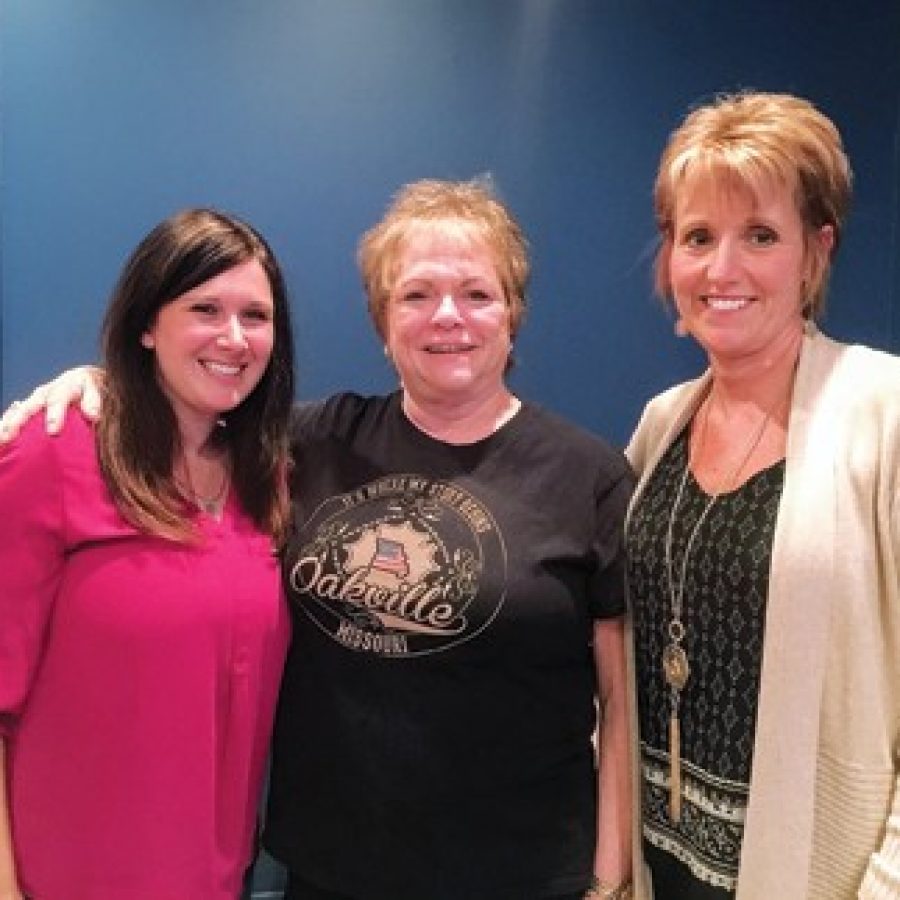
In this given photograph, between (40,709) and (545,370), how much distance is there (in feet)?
4.12

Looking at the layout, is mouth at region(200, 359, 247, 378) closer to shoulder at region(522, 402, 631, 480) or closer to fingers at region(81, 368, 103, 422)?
fingers at region(81, 368, 103, 422)

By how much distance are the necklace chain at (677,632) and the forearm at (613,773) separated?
0.09 metres

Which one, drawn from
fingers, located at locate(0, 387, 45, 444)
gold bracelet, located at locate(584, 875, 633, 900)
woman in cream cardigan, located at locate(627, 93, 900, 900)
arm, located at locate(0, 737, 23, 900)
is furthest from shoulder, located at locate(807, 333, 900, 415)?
arm, located at locate(0, 737, 23, 900)

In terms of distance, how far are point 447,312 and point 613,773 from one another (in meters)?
0.68

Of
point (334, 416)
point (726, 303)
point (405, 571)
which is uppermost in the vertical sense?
point (726, 303)

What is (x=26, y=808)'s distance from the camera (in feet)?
4.13

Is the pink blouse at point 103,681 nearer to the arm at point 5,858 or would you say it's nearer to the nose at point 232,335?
the arm at point 5,858

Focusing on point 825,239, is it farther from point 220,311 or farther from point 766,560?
point 220,311

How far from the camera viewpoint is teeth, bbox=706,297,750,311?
1.29 metres

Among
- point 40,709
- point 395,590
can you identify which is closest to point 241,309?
point 395,590

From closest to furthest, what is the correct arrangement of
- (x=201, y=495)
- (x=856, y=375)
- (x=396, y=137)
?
(x=856, y=375)
(x=201, y=495)
(x=396, y=137)

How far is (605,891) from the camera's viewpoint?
1.40 meters

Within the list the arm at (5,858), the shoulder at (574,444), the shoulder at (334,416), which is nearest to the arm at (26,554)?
the arm at (5,858)

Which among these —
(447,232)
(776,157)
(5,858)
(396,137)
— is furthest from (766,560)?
(396,137)
